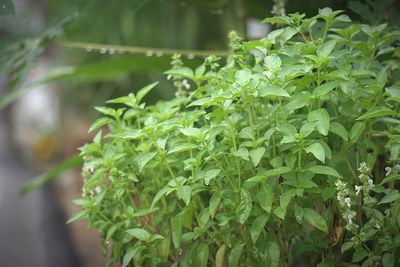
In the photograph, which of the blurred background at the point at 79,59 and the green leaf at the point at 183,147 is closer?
the green leaf at the point at 183,147

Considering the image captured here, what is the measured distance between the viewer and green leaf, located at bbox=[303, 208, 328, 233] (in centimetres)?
81

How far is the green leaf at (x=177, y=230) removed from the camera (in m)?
0.86

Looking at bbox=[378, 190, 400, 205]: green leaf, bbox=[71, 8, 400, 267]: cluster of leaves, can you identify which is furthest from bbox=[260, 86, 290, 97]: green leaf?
bbox=[378, 190, 400, 205]: green leaf

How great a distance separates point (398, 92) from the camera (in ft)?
2.75

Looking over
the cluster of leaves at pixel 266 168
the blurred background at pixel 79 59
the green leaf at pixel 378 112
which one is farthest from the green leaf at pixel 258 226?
the blurred background at pixel 79 59

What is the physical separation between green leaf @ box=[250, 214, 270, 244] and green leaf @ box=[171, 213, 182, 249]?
12 cm

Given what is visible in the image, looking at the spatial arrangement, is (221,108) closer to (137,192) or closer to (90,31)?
(137,192)

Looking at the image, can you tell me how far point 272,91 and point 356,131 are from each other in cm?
15

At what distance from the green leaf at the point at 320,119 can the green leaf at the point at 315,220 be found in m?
0.13

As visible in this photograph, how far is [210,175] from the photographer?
0.80m

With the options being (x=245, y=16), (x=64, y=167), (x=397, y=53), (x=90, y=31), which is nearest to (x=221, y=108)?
(x=397, y=53)

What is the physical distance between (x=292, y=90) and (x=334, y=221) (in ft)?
0.73

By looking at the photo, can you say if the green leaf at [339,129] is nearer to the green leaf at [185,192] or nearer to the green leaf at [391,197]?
the green leaf at [391,197]

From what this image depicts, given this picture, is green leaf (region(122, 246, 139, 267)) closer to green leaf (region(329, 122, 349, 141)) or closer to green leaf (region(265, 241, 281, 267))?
green leaf (region(265, 241, 281, 267))
